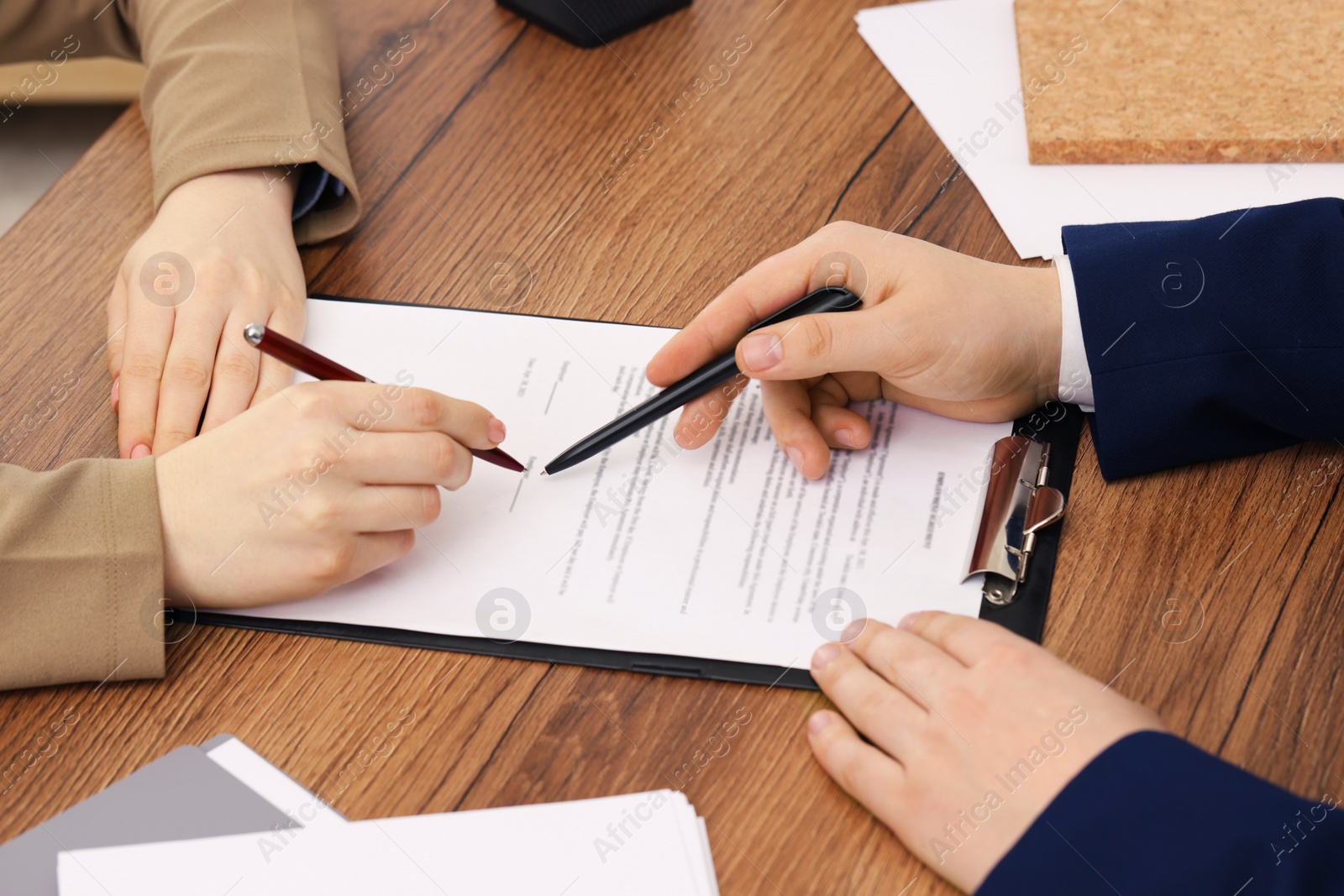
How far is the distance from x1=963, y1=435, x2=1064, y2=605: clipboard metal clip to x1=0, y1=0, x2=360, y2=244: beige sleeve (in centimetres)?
59

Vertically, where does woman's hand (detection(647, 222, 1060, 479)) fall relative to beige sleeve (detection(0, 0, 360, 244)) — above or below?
below

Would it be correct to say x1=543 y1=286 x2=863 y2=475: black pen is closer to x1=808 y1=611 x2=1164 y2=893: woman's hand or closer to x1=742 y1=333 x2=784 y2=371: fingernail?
x1=742 y1=333 x2=784 y2=371: fingernail

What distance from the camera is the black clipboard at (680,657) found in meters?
0.67

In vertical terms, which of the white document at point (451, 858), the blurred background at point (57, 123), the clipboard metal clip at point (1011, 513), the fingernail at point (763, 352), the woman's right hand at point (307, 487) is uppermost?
the fingernail at point (763, 352)

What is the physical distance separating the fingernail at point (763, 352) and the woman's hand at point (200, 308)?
0.37 m

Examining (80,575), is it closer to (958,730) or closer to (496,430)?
(496,430)

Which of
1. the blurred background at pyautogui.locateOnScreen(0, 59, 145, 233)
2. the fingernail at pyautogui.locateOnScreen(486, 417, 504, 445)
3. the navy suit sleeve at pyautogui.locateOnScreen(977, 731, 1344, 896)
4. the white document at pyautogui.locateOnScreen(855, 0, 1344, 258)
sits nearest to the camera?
the navy suit sleeve at pyautogui.locateOnScreen(977, 731, 1344, 896)

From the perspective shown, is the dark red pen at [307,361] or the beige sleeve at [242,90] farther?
the beige sleeve at [242,90]

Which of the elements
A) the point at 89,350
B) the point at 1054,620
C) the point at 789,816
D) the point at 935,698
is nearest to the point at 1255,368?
the point at 1054,620

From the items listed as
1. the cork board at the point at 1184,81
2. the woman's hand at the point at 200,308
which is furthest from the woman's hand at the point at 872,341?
the woman's hand at the point at 200,308

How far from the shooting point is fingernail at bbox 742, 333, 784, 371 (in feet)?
2.47

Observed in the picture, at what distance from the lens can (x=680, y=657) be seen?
679 millimetres

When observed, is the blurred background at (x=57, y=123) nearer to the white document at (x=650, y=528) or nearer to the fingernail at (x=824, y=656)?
the white document at (x=650, y=528)

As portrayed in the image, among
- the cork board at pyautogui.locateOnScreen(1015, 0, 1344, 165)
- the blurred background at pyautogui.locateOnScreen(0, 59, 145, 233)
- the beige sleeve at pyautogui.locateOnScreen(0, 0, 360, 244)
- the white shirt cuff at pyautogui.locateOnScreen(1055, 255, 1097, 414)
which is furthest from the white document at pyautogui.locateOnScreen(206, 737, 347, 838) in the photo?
the blurred background at pyautogui.locateOnScreen(0, 59, 145, 233)
